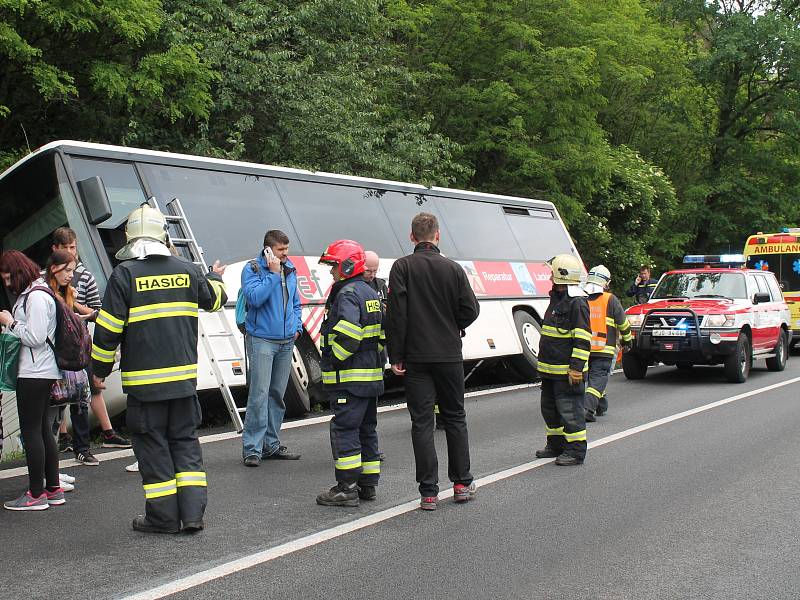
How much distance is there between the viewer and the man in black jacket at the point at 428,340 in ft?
19.6

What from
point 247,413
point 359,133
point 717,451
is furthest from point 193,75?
point 717,451

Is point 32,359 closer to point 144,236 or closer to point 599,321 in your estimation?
point 144,236

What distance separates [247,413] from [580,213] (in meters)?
15.5

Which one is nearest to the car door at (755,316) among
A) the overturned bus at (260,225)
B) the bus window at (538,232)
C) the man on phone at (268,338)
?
the bus window at (538,232)

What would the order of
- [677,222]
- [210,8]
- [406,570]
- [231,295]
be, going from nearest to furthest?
[406,570], [231,295], [210,8], [677,222]

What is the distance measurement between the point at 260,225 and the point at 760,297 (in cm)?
900

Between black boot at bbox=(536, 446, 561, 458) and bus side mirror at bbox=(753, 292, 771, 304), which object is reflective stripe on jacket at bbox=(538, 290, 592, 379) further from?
bus side mirror at bbox=(753, 292, 771, 304)

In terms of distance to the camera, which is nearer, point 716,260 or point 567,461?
point 567,461

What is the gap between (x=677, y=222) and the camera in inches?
1244

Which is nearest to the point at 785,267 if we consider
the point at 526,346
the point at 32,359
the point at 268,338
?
the point at 526,346

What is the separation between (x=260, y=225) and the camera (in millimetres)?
10648

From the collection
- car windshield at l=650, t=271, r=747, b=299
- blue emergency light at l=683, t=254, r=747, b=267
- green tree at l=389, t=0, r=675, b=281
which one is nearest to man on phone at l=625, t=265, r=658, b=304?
green tree at l=389, t=0, r=675, b=281

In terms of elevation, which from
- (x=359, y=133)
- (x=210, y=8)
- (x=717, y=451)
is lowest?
(x=717, y=451)

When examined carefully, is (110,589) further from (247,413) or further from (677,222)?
(677,222)
